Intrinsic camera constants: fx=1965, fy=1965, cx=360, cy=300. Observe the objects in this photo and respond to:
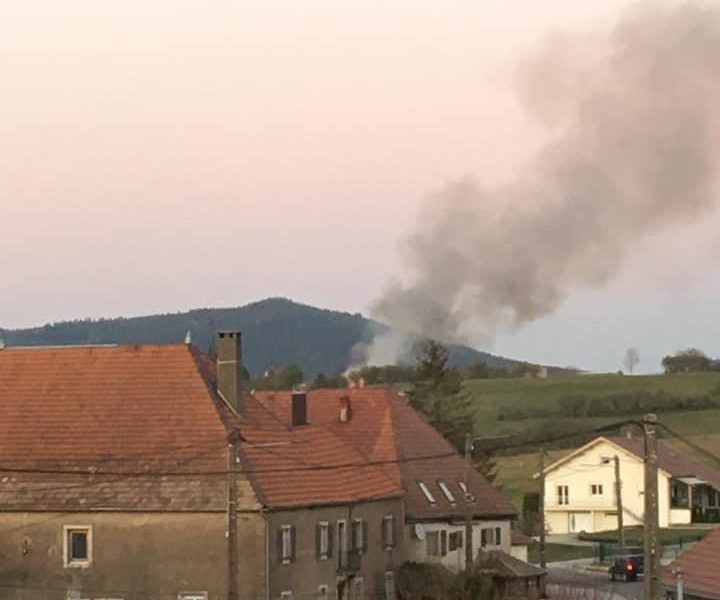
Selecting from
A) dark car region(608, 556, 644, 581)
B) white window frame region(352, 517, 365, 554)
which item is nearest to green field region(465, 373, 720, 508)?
dark car region(608, 556, 644, 581)

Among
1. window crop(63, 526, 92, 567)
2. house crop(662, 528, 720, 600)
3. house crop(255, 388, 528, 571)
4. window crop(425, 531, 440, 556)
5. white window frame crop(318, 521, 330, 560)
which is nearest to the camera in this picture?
house crop(662, 528, 720, 600)

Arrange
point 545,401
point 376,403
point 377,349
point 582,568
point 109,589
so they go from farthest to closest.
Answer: point 545,401 < point 377,349 < point 582,568 < point 376,403 < point 109,589

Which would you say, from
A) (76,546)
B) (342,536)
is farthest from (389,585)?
(76,546)

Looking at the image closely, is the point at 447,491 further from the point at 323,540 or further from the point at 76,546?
the point at 76,546

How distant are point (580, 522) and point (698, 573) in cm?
8015

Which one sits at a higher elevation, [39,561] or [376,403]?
[376,403]

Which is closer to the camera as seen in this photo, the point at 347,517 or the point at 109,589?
the point at 109,589

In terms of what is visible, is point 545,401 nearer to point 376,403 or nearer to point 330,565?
point 376,403

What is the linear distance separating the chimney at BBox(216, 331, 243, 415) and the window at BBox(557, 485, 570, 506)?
6999cm

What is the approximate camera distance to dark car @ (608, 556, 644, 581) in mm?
84312

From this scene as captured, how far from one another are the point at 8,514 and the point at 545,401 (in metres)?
105

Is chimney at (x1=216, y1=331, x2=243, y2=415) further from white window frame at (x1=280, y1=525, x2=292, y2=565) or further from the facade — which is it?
white window frame at (x1=280, y1=525, x2=292, y2=565)

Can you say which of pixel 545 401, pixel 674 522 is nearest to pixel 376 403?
pixel 674 522

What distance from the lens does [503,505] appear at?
78.7m
